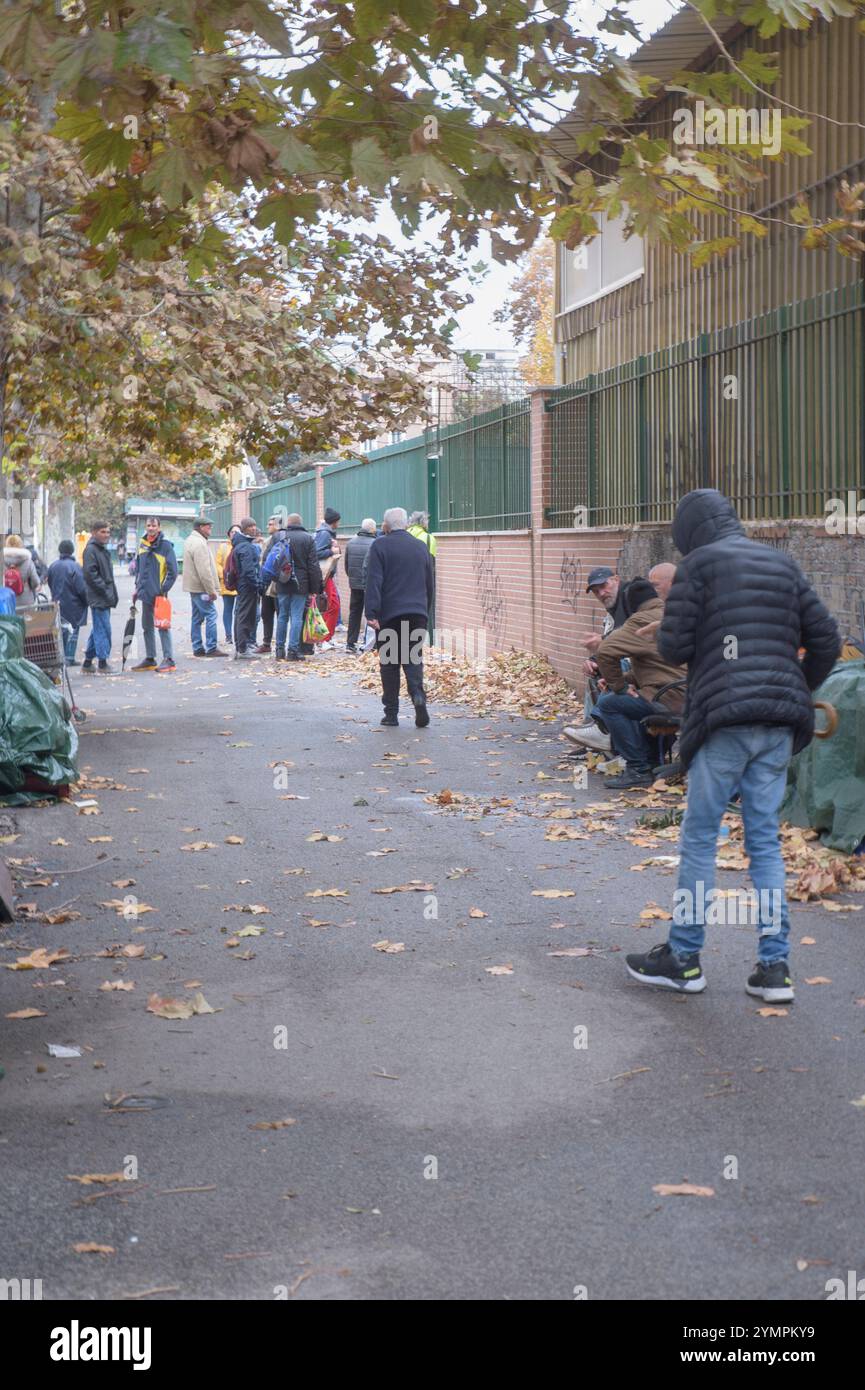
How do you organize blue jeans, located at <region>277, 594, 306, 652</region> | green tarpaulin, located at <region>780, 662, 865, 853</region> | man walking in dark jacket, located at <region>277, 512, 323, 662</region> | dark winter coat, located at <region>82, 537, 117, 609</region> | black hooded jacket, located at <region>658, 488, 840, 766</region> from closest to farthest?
black hooded jacket, located at <region>658, 488, 840, 766</region>
green tarpaulin, located at <region>780, 662, 865, 853</region>
dark winter coat, located at <region>82, 537, 117, 609</region>
man walking in dark jacket, located at <region>277, 512, 323, 662</region>
blue jeans, located at <region>277, 594, 306, 652</region>

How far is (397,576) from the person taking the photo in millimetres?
14562

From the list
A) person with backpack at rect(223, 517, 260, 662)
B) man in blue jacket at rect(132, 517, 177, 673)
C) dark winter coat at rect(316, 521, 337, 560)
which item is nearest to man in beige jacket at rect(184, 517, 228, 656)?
person with backpack at rect(223, 517, 260, 662)

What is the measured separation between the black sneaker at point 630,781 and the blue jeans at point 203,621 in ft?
45.0

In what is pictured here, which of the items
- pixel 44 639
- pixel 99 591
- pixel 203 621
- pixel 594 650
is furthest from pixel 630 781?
pixel 203 621

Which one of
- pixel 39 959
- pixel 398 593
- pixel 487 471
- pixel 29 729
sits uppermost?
pixel 487 471

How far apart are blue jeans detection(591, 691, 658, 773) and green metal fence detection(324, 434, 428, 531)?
1321cm

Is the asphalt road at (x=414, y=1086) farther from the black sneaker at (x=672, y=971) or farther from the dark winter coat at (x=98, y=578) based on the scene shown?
the dark winter coat at (x=98, y=578)

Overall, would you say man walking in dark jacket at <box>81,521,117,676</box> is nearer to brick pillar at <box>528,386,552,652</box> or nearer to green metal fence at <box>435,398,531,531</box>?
green metal fence at <box>435,398,531,531</box>

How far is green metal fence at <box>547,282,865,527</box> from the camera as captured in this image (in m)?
10.7

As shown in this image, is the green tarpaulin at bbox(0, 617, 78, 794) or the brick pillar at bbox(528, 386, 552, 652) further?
the brick pillar at bbox(528, 386, 552, 652)

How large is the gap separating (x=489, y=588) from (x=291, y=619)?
11.8 ft

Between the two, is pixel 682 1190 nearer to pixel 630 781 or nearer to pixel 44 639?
pixel 630 781
